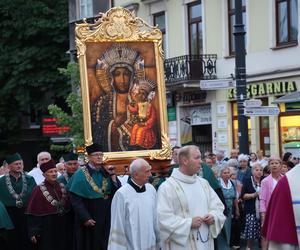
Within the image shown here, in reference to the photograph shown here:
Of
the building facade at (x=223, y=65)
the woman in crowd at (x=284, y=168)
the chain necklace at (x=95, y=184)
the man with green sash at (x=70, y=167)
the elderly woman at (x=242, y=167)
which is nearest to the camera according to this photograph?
the chain necklace at (x=95, y=184)

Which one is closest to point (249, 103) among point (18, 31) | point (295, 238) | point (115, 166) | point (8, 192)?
point (115, 166)

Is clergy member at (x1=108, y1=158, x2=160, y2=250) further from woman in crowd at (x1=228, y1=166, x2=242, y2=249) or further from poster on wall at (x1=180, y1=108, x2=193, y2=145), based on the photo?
poster on wall at (x1=180, y1=108, x2=193, y2=145)

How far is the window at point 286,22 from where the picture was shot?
23.4 m

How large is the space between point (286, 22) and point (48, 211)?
48.8ft

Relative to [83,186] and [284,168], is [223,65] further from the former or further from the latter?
[83,186]

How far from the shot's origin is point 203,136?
28078 millimetres

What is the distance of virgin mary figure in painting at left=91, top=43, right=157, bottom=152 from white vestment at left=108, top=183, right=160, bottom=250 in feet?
14.5

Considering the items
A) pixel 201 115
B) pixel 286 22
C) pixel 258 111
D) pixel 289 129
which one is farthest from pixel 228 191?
pixel 201 115

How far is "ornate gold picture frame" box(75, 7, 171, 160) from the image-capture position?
1283 cm

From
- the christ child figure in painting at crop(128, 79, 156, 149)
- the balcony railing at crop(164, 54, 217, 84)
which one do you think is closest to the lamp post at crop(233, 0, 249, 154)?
the christ child figure in painting at crop(128, 79, 156, 149)

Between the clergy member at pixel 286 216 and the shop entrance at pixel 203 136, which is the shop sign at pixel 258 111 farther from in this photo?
the shop entrance at pixel 203 136

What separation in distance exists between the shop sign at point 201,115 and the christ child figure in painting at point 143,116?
14.3 meters

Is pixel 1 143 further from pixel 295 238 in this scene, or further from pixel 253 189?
pixel 295 238

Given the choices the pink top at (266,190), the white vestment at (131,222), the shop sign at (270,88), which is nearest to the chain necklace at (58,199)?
the white vestment at (131,222)
